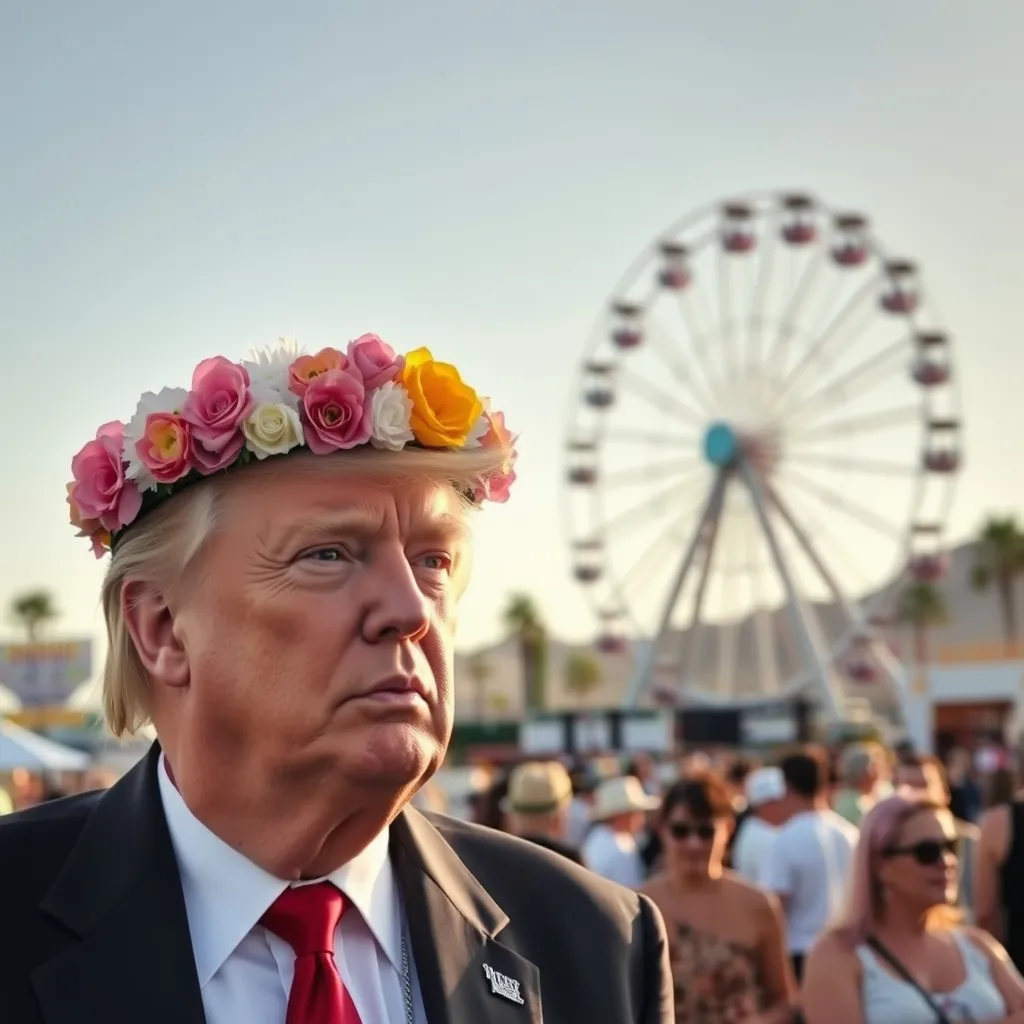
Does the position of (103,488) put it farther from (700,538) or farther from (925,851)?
(700,538)

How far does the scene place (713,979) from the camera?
5887 mm

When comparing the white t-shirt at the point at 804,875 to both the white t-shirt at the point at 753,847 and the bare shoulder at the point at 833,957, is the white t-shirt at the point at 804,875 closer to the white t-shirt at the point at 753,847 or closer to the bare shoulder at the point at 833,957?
the white t-shirt at the point at 753,847

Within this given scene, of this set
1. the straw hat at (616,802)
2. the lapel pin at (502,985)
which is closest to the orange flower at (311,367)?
the lapel pin at (502,985)

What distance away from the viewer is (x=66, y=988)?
203 centimetres

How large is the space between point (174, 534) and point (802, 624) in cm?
4214

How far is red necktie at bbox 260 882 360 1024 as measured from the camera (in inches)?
81.8

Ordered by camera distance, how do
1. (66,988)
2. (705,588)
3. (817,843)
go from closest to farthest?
1. (66,988)
2. (817,843)
3. (705,588)

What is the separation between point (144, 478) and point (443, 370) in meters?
0.41

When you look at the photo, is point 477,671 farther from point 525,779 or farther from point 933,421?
point 525,779

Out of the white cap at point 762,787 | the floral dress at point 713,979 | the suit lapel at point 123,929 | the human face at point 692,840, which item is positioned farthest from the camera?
the white cap at point 762,787

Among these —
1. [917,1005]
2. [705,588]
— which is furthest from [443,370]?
[705,588]

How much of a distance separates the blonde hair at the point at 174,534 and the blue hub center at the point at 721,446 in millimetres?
38618

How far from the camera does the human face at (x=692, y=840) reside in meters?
6.20

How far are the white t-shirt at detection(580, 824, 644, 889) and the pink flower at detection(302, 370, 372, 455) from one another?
740 centimetres
